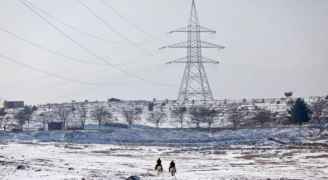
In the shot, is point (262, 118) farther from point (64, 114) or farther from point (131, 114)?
point (64, 114)

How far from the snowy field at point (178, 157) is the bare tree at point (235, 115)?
56.4 feet

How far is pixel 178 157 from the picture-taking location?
5997 cm

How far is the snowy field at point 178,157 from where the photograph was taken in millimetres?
37656

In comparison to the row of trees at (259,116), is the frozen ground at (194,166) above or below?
below

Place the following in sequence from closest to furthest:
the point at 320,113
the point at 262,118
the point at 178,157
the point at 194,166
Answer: the point at 194,166 → the point at 178,157 → the point at 262,118 → the point at 320,113

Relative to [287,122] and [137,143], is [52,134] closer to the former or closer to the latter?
[137,143]

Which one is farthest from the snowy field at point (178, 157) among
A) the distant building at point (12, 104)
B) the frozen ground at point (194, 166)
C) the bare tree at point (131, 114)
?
the distant building at point (12, 104)

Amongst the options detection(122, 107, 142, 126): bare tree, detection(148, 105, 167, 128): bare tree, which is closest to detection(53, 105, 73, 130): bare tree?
detection(122, 107, 142, 126): bare tree

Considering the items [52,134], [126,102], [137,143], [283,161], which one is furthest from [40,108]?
[283,161]

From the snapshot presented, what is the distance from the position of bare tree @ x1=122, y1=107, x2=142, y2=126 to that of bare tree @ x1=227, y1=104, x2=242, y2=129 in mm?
19900

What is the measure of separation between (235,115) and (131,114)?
2364 cm

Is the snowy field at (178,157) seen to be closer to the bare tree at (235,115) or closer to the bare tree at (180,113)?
the bare tree at (235,115)

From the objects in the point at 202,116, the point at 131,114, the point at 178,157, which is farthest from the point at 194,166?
the point at 131,114

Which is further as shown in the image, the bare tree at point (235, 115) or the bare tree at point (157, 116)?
the bare tree at point (157, 116)
